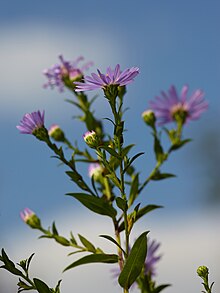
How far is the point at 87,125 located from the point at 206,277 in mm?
586

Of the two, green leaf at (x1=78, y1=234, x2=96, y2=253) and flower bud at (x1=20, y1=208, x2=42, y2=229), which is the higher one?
flower bud at (x1=20, y1=208, x2=42, y2=229)

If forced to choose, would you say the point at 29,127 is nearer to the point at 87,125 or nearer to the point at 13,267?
the point at 87,125

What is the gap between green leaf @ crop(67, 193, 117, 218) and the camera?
41.9 inches

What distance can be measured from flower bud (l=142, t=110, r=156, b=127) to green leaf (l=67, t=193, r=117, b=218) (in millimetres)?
507

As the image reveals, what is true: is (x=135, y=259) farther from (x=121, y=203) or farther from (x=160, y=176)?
(x=160, y=176)

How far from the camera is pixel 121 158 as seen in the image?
0.94 meters

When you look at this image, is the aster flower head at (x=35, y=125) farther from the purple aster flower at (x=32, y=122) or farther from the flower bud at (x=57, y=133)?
the flower bud at (x=57, y=133)

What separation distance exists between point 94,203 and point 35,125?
0.92 ft

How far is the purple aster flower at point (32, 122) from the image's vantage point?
128cm

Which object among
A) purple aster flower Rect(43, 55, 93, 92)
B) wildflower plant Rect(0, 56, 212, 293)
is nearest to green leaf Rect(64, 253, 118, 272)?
wildflower plant Rect(0, 56, 212, 293)

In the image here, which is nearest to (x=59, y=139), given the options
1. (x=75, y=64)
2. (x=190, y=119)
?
(x=75, y=64)

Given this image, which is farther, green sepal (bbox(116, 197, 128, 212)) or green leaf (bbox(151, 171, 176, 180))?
green leaf (bbox(151, 171, 176, 180))

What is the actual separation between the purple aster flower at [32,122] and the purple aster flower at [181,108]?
0.51 metres

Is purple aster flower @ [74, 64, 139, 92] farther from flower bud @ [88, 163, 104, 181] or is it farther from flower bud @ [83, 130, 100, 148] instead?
flower bud @ [88, 163, 104, 181]
